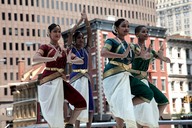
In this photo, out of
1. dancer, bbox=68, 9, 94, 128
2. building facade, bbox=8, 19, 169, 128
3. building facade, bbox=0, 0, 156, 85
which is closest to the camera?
dancer, bbox=68, 9, 94, 128

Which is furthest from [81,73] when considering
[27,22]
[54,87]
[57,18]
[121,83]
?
[57,18]

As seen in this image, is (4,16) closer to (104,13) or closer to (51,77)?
(104,13)

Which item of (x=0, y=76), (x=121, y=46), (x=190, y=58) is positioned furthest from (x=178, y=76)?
(x=121, y=46)

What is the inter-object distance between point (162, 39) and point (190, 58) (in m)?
10.2

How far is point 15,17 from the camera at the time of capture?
111 meters

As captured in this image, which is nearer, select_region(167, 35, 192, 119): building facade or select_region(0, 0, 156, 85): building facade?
select_region(167, 35, 192, 119): building facade

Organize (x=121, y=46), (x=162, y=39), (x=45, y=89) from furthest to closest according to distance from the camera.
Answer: (x=162, y=39) < (x=121, y=46) < (x=45, y=89)

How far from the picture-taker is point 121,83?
9.55 meters

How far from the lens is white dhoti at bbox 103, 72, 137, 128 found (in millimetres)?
9256

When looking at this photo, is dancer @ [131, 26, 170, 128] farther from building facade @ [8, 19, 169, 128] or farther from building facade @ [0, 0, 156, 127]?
building facade @ [0, 0, 156, 127]

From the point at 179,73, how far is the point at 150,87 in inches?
2903

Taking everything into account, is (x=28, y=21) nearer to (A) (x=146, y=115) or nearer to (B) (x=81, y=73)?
(B) (x=81, y=73)

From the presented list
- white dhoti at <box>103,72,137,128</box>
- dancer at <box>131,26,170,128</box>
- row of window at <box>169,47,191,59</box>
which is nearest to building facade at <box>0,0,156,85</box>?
row of window at <box>169,47,191,59</box>

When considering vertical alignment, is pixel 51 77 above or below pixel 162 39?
below
